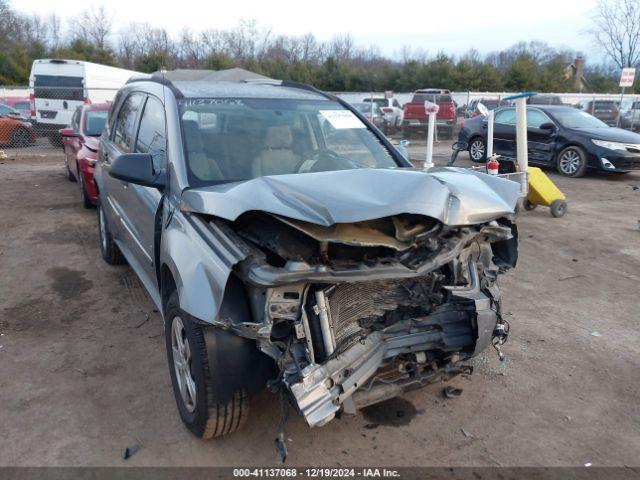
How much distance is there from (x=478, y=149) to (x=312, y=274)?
517 inches

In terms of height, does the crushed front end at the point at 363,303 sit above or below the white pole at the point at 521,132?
below

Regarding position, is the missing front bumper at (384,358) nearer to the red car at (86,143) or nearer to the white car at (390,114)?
the red car at (86,143)

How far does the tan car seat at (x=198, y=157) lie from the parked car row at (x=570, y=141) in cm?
1079

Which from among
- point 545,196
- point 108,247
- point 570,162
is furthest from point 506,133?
point 108,247

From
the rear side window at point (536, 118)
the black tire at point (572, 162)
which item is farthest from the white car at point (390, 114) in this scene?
the black tire at point (572, 162)

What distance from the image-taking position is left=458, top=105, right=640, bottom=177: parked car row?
37.5ft

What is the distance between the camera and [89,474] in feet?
8.80

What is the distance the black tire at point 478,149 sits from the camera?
14281 mm

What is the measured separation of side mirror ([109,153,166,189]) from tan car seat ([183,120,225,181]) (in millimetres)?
243

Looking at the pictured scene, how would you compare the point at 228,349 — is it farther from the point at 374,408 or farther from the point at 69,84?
the point at 69,84

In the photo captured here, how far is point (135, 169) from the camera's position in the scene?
322 centimetres

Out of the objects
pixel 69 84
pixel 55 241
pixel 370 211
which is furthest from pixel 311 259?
pixel 69 84

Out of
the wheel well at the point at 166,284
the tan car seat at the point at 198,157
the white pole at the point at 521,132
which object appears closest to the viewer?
the wheel well at the point at 166,284

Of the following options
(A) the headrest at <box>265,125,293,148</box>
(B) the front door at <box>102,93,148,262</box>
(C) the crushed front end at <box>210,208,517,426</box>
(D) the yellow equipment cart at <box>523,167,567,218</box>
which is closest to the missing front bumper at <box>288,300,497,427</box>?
(C) the crushed front end at <box>210,208,517,426</box>
